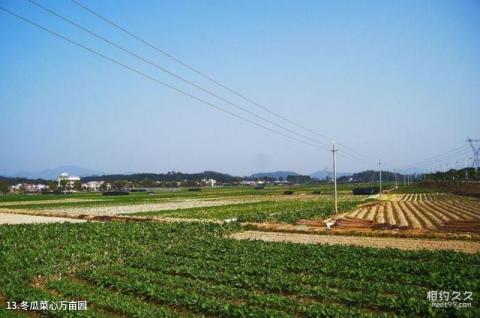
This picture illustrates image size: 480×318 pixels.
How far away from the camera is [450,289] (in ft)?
47.2

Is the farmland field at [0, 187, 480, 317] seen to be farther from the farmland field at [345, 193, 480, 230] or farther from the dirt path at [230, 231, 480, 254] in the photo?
the farmland field at [345, 193, 480, 230]

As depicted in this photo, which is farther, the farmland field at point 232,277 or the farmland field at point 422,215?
the farmland field at point 422,215

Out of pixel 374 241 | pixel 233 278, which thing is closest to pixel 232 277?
pixel 233 278

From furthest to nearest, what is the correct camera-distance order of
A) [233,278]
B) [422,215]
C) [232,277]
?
[422,215]
[232,277]
[233,278]

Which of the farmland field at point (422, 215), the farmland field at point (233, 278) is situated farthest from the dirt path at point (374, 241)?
the farmland field at point (422, 215)

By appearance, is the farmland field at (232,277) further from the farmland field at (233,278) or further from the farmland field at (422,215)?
the farmland field at (422,215)

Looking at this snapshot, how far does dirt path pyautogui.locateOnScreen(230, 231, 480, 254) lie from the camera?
24859 millimetres

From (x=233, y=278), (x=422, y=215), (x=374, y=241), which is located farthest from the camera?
(x=422, y=215)

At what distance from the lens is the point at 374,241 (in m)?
27.8

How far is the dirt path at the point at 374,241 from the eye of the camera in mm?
24859

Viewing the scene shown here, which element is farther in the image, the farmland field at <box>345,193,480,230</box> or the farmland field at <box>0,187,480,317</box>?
the farmland field at <box>345,193,480,230</box>

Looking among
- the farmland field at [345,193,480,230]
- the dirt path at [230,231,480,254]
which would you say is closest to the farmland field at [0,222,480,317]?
the dirt path at [230,231,480,254]

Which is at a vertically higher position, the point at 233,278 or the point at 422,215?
the point at 233,278

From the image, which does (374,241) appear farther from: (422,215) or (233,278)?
(422,215)
